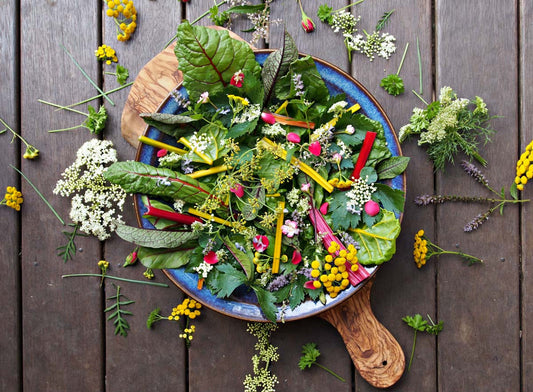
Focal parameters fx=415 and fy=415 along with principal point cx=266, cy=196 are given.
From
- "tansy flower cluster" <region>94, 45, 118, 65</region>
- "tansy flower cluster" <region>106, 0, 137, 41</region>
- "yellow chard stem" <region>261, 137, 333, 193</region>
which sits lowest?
"yellow chard stem" <region>261, 137, 333, 193</region>

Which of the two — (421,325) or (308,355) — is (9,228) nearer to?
(308,355)

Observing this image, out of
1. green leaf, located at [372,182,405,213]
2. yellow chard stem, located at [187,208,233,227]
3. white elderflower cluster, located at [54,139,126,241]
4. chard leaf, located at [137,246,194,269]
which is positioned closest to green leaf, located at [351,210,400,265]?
green leaf, located at [372,182,405,213]

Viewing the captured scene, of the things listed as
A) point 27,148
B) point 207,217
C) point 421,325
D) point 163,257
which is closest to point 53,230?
point 27,148

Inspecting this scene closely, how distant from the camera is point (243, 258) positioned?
1.08m

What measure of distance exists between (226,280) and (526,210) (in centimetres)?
95

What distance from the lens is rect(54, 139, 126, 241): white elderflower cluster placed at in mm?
1228

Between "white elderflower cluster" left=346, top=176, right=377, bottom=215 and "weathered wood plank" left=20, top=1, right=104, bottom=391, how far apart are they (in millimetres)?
793

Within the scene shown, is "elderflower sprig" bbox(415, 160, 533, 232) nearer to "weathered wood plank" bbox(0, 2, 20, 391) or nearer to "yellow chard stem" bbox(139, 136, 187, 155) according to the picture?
"yellow chard stem" bbox(139, 136, 187, 155)

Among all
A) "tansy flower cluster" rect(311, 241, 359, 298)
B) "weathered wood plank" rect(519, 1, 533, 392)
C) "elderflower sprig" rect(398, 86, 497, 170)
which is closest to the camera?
"tansy flower cluster" rect(311, 241, 359, 298)

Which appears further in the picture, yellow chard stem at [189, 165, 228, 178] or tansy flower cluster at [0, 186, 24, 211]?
tansy flower cluster at [0, 186, 24, 211]

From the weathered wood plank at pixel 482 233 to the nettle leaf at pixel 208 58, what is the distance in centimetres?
63

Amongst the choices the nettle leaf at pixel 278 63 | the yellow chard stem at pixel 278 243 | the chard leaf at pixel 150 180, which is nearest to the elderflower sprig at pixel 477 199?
the yellow chard stem at pixel 278 243

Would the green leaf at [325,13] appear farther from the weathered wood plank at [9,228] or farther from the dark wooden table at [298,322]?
the weathered wood plank at [9,228]

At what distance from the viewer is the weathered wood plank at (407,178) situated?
4.12ft
